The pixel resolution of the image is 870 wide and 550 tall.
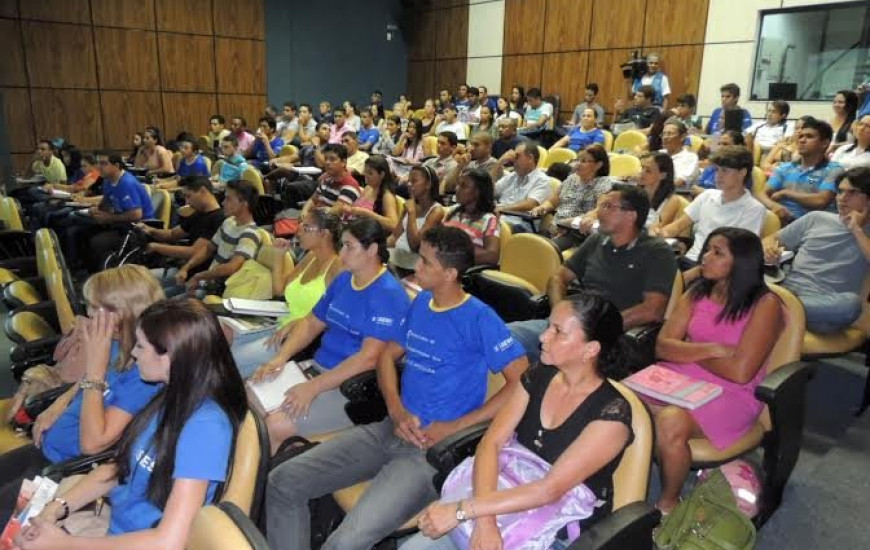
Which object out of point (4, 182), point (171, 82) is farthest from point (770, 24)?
point (4, 182)

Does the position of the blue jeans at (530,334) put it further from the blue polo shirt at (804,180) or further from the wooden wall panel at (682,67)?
the wooden wall panel at (682,67)

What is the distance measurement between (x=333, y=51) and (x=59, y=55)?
5.14 meters

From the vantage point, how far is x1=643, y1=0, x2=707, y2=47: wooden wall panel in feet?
27.8

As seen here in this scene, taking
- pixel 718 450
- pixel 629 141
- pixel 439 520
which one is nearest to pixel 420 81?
pixel 629 141

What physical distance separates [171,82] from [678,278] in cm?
1096

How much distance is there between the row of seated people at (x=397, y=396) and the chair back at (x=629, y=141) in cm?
475

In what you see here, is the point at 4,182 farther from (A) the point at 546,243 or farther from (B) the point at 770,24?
(B) the point at 770,24

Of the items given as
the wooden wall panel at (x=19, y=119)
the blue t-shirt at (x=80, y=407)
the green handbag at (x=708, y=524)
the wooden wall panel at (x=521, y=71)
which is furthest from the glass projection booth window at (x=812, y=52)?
the wooden wall panel at (x=19, y=119)

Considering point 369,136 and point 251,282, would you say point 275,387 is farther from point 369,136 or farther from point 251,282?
point 369,136

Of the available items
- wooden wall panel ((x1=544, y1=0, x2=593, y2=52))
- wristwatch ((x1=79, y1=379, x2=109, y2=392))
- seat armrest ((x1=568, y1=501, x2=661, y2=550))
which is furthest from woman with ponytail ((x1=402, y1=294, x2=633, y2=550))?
wooden wall panel ((x1=544, y1=0, x2=593, y2=52))

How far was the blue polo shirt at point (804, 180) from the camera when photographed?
13.4 ft

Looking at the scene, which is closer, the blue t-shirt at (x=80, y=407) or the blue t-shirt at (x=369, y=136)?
the blue t-shirt at (x=80, y=407)

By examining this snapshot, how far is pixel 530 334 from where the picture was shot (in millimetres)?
2801

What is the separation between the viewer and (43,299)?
3395mm
